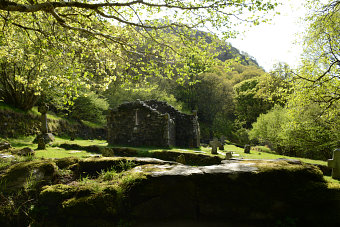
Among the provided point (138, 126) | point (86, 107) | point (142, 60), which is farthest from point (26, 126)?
point (142, 60)

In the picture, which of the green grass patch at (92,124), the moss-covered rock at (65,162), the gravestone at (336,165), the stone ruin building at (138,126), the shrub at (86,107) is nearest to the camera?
the moss-covered rock at (65,162)

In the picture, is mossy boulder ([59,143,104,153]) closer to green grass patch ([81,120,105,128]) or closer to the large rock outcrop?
the large rock outcrop

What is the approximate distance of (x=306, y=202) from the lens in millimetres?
4168

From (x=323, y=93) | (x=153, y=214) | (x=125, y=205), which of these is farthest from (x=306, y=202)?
(x=323, y=93)

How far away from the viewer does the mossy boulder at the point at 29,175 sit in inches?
187

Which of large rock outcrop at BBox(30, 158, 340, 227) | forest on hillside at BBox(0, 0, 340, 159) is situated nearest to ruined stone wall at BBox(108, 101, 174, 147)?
forest on hillside at BBox(0, 0, 340, 159)

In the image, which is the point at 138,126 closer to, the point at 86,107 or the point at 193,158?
the point at 193,158

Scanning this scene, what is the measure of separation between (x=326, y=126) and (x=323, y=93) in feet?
15.2

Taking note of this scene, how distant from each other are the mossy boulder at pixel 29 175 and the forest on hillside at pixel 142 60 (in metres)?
2.78

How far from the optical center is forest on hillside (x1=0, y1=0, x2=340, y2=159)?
24.2 feet

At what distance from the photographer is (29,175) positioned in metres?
5.00

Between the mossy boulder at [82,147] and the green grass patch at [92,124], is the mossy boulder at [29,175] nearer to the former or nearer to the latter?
the mossy boulder at [82,147]

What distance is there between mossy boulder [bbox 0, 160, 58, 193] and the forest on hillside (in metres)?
2.78

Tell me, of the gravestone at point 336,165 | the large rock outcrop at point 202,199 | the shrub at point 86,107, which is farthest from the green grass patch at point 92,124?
the gravestone at point 336,165
